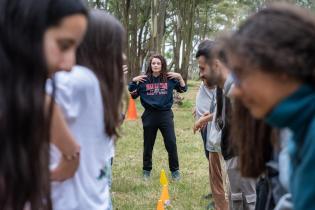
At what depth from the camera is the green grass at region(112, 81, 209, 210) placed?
16.1ft

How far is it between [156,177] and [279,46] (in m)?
5.00

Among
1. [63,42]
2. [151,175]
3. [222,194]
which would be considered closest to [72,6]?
[63,42]

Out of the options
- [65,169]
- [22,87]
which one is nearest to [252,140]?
[65,169]

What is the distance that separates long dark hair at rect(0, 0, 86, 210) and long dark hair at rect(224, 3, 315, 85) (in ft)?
1.59

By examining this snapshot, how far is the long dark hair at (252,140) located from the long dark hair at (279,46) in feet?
1.25

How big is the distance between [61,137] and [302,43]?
0.77 meters

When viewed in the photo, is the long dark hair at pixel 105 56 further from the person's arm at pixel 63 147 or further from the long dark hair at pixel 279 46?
the long dark hair at pixel 279 46

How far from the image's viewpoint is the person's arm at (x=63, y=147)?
57.4 inches

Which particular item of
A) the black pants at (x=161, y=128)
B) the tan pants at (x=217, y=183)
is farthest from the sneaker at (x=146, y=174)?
the tan pants at (x=217, y=183)

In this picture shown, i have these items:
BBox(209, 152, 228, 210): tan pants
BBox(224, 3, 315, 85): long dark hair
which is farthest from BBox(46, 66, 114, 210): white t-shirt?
BBox(209, 152, 228, 210): tan pants

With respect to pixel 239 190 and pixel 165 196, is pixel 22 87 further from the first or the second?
pixel 165 196

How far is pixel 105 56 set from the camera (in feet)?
5.98

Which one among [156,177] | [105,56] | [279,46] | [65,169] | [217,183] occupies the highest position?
[279,46]

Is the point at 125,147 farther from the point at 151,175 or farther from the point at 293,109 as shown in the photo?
the point at 293,109
